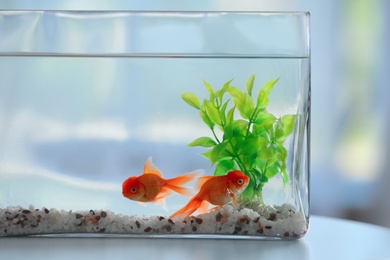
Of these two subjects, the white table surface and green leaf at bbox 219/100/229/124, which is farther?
green leaf at bbox 219/100/229/124

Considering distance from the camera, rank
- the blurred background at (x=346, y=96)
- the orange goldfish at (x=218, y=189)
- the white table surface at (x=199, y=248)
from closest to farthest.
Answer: the white table surface at (x=199, y=248) → the orange goldfish at (x=218, y=189) → the blurred background at (x=346, y=96)

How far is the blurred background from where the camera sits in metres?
3.17

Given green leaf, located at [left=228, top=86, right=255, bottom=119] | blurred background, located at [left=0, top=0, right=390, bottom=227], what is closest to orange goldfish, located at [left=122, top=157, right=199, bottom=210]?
green leaf, located at [left=228, top=86, right=255, bottom=119]

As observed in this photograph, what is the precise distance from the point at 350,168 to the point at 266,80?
201 cm

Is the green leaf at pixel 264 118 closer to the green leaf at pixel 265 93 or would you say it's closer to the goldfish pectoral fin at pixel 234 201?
the green leaf at pixel 265 93

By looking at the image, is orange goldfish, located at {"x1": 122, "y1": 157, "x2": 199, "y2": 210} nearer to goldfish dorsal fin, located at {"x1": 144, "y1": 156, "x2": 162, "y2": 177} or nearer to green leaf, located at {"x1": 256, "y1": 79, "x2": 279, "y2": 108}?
goldfish dorsal fin, located at {"x1": 144, "y1": 156, "x2": 162, "y2": 177}

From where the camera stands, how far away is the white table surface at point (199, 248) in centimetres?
113

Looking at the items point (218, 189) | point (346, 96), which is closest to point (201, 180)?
point (218, 189)

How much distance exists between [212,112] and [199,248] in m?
0.23

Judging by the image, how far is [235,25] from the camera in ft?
4.29

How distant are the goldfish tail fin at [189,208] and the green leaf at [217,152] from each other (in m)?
0.07

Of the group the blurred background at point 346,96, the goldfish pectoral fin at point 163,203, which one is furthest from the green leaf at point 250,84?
the blurred background at point 346,96

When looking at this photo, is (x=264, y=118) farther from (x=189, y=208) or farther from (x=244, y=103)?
(x=189, y=208)

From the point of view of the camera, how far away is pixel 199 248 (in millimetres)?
1197
